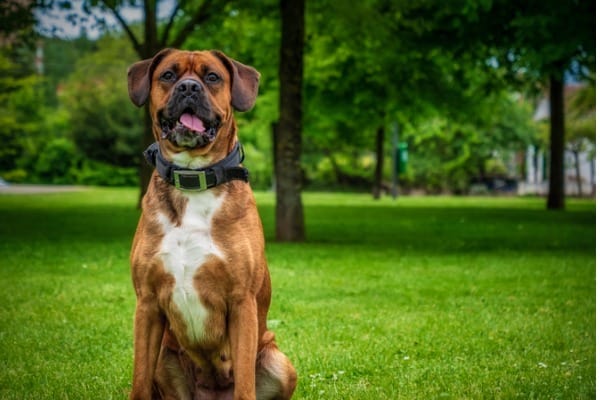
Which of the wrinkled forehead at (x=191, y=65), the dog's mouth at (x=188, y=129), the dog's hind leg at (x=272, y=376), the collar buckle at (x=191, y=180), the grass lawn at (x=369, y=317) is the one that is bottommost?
the grass lawn at (x=369, y=317)

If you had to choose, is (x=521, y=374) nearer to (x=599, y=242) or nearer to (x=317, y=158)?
(x=599, y=242)

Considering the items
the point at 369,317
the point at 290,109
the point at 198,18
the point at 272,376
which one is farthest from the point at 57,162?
the point at 272,376

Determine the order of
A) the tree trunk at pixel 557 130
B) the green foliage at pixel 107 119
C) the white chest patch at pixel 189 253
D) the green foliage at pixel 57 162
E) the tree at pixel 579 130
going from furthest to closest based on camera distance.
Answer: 1. the green foliage at pixel 57 162
2. the green foliage at pixel 107 119
3. the tree at pixel 579 130
4. the tree trunk at pixel 557 130
5. the white chest patch at pixel 189 253

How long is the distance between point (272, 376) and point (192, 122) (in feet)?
4.65

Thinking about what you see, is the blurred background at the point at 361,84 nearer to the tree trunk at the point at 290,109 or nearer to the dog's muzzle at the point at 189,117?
the tree trunk at the point at 290,109

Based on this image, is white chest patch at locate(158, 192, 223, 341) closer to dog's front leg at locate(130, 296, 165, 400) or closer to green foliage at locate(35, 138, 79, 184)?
dog's front leg at locate(130, 296, 165, 400)

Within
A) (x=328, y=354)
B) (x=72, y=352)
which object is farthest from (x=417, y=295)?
(x=72, y=352)

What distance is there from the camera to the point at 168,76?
4391 millimetres

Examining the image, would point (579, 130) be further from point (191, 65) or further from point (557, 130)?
point (191, 65)

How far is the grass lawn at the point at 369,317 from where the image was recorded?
18.9 feet

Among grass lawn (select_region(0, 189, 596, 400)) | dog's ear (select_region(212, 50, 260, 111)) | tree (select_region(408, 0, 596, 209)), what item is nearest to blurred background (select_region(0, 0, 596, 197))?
tree (select_region(408, 0, 596, 209))

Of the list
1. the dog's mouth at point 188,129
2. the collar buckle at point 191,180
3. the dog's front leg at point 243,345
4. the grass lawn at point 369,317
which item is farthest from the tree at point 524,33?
the dog's front leg at point 243,345

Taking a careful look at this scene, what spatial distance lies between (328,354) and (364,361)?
0.36m

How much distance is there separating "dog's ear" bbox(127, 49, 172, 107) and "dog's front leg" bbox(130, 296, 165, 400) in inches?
42.1
